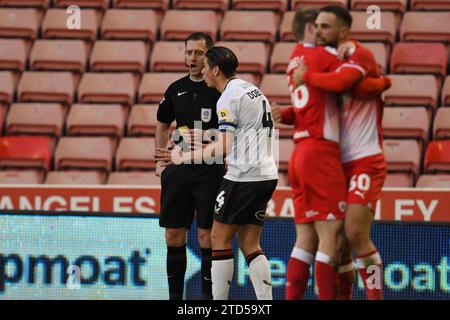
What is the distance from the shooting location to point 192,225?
7.90m

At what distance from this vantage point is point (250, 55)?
10992 mm

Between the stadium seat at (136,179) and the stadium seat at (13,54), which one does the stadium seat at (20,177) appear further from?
the stadium seat at (13,54)

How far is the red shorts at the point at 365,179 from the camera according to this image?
5809 mm

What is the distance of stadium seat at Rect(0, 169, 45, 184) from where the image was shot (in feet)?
33.6

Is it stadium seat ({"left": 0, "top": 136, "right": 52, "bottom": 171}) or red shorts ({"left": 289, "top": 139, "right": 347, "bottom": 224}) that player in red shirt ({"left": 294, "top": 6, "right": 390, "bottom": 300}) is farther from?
stadium seat ({"left": 0, "top": 136, "right": 52, "bottom": 171})

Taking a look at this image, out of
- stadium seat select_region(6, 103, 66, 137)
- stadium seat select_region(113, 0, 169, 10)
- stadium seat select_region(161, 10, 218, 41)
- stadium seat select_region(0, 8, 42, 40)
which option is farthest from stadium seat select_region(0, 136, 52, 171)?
stadium seat select_region(113, 0, 169, 10)

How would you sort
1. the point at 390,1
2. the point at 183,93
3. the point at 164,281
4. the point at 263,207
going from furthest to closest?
the point at 390,1 → the point at 164,281 → the point at 183,93 → the point at 263,207

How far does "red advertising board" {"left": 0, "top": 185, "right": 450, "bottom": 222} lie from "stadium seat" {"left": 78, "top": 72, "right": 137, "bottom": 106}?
2190mm

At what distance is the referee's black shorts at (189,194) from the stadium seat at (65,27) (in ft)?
16.3

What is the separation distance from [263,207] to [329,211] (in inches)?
35.1

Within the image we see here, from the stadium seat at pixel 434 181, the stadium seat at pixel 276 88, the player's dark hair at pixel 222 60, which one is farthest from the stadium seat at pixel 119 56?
the player's dark hair at pixel 222 60

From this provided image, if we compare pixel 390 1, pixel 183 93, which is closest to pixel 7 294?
pixel 183 93

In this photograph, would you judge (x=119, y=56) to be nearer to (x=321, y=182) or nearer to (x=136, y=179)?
(x=136, y=179)

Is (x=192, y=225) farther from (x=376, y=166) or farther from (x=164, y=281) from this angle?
(x=376, y=166)
